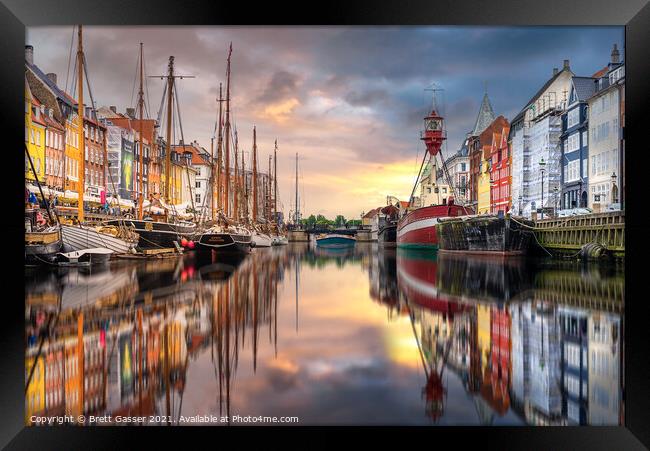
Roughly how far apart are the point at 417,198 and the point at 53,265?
1170 inches

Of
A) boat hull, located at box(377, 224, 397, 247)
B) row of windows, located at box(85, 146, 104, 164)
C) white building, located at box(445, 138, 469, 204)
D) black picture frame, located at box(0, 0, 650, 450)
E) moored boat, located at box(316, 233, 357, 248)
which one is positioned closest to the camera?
black picture frame, located at box(0, 0, 650, 450)

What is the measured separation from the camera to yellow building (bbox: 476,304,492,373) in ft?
18.0

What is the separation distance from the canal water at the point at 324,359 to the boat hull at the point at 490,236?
657 inches

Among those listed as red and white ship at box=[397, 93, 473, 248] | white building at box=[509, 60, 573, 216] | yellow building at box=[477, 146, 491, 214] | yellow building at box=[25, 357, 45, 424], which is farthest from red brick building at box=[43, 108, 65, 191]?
yellow building at box=[477, 146, 491, 214]

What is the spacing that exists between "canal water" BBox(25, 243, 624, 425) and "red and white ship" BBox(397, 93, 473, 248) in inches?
948

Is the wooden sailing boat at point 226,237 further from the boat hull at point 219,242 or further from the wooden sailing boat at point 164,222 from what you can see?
the wooden sailing boat at point 164,222

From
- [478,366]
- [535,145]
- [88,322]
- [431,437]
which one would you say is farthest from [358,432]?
[535,145]

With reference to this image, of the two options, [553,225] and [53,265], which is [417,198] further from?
[53,265]

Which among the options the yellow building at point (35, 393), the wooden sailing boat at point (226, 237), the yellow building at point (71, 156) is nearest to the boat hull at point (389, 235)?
the wooden sailing boat at point (226, 237)

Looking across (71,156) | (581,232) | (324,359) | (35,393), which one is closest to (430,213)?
(581,232)

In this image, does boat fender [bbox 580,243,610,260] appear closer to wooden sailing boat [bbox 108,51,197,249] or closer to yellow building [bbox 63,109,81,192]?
wooden sailing boat [bbox 108,51,197,249]

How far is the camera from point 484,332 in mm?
6797

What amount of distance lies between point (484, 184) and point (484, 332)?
128ft

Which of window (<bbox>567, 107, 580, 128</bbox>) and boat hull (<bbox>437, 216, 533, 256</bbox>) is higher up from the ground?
window (<bbox>567, 107, 580, 128</bbox>)
